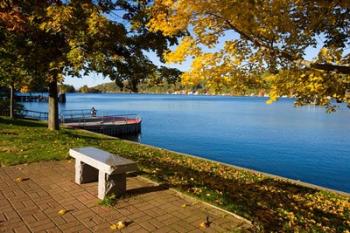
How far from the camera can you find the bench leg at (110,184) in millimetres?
6770

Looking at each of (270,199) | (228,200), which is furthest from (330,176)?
(228,200)

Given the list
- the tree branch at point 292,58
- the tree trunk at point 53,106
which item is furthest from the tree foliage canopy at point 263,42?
the tree trunk at point 53,106

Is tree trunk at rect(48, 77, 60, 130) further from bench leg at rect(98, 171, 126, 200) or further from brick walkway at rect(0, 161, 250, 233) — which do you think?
bench leg at rect(98, 171, 126, 200)

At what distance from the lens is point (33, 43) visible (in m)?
15.3

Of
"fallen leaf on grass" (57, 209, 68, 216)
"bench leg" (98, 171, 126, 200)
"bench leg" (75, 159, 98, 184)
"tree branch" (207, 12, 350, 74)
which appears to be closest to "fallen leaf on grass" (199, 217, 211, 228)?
"bench leg" (98, 171, 126, 200)

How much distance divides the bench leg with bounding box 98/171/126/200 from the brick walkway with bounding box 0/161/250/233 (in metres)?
0.21

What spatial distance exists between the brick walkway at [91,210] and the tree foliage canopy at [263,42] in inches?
98.0

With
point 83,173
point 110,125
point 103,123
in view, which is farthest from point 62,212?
point 103,123

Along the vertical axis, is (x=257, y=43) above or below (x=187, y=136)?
above

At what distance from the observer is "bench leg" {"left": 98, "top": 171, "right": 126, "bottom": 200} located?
6.77m

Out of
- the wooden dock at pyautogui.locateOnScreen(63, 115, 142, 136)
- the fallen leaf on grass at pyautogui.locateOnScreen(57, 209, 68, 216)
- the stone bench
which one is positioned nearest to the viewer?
the fallen leaf on grass at pyautogui.locateOnScreen(57, 209, 68, 216)

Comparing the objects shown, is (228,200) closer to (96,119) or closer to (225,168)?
(225,168)

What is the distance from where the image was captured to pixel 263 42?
640 cm

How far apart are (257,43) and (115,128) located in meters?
35.0
